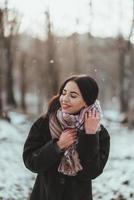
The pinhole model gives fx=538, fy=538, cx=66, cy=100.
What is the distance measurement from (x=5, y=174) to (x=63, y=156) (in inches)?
284

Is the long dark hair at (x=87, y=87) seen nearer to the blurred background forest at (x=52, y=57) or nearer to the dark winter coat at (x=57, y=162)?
the dark winter coat at (x=57, y=162)

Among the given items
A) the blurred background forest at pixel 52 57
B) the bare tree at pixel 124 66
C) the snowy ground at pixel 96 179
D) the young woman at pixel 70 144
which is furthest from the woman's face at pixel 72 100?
the bare tree at pixel 124 66

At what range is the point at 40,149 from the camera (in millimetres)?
3471

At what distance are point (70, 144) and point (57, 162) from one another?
187 mm

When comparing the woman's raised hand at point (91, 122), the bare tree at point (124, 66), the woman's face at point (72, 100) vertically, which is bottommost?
the bare tree at point (124, 66)

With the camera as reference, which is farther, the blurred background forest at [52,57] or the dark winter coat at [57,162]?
the blurred background forest at [52,57]

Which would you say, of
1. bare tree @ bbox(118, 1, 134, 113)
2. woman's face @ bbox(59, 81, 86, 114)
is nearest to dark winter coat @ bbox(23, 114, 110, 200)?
woman's face @ bbox(59, 81, 86, 114)

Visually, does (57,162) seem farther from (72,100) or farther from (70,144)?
(72,100)

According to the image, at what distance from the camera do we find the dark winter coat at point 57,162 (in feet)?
11.1

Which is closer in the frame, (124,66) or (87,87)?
(87,87)

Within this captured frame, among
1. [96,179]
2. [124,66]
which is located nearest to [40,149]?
[96,179]

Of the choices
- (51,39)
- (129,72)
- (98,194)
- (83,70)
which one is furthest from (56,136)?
(83,70)

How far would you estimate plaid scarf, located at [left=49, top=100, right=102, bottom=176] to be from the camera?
340 cm

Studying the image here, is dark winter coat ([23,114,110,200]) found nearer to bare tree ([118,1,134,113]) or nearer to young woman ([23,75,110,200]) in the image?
young woman ([23,75,110,200])
